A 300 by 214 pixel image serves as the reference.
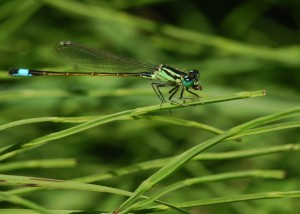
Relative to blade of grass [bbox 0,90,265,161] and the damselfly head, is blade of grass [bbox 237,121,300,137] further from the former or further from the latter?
the damselfly head

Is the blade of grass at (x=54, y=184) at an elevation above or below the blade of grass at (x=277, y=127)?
below

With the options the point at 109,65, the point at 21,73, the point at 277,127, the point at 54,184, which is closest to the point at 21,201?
the point at 54,184

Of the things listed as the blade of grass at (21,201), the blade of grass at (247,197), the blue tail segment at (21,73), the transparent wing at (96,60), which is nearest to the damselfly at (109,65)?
the transparent wing at (96,60)

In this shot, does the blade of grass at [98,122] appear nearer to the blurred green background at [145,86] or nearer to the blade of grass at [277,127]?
the blade of grass at [277,127]

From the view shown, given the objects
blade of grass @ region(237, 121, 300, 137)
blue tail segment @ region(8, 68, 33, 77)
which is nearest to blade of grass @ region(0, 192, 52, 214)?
blade of grass @ region(237, 121, 300, 137)

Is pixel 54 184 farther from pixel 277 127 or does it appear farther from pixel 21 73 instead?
pixel 21 73

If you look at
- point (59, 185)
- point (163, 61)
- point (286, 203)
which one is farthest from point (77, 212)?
point (163, 61)
